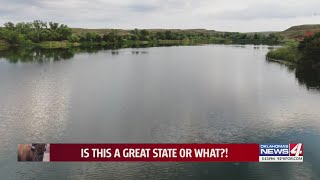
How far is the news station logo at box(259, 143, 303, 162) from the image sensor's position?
→ 30.9m

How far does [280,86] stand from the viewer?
82.6m

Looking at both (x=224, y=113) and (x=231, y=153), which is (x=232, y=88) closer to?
(x=224, y=113)

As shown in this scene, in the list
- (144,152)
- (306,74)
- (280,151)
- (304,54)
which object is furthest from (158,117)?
(304,54)

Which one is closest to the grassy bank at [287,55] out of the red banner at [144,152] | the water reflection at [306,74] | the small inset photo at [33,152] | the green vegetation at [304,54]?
the green vegetation at [304,54]

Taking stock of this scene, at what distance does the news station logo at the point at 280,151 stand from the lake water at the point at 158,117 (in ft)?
10.4

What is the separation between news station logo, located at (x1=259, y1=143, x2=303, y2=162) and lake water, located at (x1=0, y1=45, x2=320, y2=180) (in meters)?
3.17

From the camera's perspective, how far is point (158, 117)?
181ft

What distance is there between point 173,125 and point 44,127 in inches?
644

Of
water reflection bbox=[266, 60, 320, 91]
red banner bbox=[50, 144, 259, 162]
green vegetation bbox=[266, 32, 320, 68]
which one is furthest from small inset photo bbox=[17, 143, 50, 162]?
green vegetation bbox=[266, 32, 320, 68]

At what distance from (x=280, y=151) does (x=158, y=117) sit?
24.4 meters

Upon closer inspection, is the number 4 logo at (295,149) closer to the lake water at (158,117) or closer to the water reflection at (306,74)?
the lake water at (158,117)

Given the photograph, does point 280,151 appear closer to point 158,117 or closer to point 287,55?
point 158,117

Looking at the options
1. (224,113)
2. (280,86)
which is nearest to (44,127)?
(224,113)

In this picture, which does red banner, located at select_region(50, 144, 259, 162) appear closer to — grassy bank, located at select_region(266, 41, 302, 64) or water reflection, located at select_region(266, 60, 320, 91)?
water reflection, located at select_region(266, 60, 320, 91)
